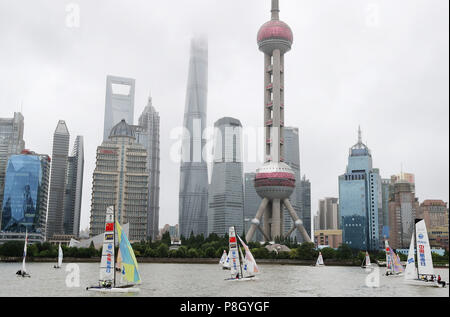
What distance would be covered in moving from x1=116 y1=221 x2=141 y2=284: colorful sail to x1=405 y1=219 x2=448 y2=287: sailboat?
4052 centimetres

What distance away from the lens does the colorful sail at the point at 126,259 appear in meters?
62.0

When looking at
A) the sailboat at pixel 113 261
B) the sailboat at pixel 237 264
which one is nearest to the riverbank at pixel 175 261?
the sailboat at pixel 237 264

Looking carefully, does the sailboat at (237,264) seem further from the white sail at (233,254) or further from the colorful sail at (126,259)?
the colorful sail at (126,259)

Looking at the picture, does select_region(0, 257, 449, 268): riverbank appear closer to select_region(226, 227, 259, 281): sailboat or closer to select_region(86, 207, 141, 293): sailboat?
select_region(226, 227, 259, 281): sailboat

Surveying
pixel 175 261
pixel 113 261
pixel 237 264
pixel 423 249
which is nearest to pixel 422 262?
pixel 423 249

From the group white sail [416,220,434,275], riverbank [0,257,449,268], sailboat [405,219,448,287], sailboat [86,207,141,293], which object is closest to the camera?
sailboat [86,207,141,293]

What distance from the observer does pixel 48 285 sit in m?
77.8

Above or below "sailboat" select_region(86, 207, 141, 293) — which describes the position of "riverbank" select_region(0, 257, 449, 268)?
below

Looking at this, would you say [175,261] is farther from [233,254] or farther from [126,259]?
[126,259]

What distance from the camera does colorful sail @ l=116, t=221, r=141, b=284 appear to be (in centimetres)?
6203

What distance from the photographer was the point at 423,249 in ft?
244

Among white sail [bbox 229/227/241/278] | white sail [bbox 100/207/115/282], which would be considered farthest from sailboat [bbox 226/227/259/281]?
white sail [bbox 100/207/115/282]
